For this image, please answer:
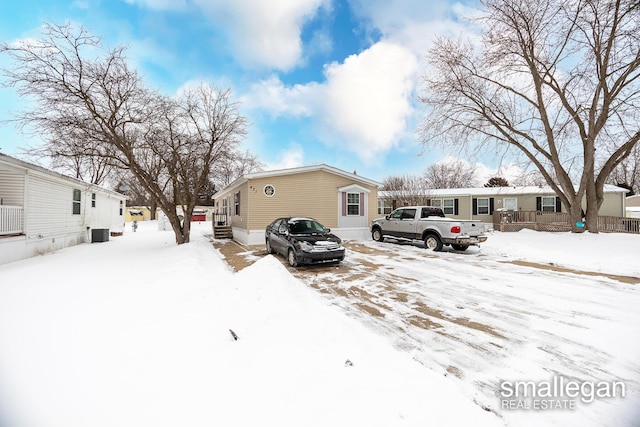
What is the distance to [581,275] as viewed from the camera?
23.0ft

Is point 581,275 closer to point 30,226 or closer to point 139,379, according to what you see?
point 139,379

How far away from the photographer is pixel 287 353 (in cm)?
313

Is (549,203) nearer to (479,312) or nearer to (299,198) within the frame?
(299,198)

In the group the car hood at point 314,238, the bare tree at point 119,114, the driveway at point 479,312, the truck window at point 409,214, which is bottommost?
the driveway at point 479,312

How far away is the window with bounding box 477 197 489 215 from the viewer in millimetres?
22922

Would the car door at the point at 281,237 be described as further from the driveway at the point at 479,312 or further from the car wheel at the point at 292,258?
the driveway at the point at 479,312

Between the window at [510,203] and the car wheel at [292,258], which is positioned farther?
the window at [510,203]

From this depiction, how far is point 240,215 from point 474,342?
1392 cm

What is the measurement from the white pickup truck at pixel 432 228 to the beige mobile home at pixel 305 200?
242 centimetres

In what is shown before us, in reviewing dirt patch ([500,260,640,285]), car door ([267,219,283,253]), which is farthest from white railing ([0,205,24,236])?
dirt patch ([500,260,640,285])

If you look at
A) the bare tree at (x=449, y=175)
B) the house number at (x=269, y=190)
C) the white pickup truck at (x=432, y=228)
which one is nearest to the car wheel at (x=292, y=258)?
the house number at (x=269, y=190)

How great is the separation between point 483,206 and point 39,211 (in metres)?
28.6

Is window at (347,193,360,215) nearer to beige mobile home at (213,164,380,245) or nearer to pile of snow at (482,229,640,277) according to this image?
beige mobile home at (213,164,380,245)

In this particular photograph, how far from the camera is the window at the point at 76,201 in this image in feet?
47.1
